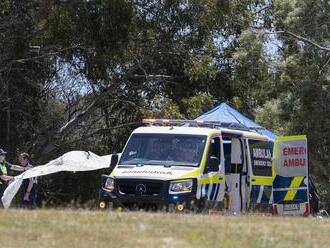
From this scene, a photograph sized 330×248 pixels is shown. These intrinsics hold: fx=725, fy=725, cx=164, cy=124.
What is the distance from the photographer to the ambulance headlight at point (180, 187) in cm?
1438

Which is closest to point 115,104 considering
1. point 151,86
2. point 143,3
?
point 151,86

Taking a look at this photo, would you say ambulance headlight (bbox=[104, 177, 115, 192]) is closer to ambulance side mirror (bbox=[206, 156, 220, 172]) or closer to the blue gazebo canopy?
ambulance side mirror (bbox=[206, 156, 220, 172])

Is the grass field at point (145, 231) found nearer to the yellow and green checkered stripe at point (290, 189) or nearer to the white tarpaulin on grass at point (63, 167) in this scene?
the yellow and green checkered stripe at point (290, 189)

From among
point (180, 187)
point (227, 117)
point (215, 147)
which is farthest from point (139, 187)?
point (227, 117)

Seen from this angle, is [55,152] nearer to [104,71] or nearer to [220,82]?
[104,71]

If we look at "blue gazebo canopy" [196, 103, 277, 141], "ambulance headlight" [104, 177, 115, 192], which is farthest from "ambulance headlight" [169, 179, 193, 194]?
Answer: "blue gazebo canopy" [196, 103, 277, 141]

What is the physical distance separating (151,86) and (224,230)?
20.0m

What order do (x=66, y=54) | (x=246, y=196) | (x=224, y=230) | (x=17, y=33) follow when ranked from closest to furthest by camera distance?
(x=224, y=230) < (x=246, y=196) < (x=17, y=33) < (x=66, y=54)

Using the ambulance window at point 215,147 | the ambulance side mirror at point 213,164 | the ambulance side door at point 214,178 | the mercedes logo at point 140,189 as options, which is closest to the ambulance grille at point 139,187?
the mercedes logo at point 140,189

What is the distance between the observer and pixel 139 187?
14555mm

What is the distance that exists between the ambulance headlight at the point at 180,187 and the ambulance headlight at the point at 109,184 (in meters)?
1.27

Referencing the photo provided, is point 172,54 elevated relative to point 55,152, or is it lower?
elevated

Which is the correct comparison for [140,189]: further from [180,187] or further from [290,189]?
[290,189]

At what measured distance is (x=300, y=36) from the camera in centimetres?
2973
